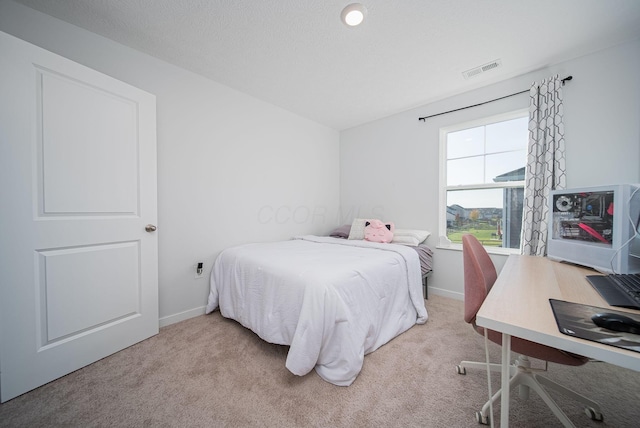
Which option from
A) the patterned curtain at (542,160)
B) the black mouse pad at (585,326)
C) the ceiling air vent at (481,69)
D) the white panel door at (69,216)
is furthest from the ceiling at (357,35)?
the black mouse pad at (585,326)

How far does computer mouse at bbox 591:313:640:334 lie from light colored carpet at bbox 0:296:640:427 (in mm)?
893

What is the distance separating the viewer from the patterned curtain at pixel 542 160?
2072 millimetres

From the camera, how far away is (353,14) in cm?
156

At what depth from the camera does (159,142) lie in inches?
81.6

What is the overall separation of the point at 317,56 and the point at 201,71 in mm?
1210

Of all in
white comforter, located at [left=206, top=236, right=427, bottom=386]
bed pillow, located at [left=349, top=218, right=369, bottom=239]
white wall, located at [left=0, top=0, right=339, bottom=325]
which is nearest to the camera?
white comforter, located at [left=206, top=236, right=427, bottom=386]

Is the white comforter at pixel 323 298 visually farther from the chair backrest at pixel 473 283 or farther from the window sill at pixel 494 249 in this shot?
the window sill at pixel 494 249

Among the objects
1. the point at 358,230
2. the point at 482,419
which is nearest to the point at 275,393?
the point at 482,419

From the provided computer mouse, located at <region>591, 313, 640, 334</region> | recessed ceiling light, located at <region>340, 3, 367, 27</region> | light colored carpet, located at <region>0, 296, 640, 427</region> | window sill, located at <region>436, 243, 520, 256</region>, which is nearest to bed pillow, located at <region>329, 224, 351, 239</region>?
window sill, located at <region>436, 243, 520, 256</region>

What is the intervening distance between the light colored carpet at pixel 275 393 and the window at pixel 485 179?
4.65ft

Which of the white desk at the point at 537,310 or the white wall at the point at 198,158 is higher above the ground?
the white wall at the point at 198,158

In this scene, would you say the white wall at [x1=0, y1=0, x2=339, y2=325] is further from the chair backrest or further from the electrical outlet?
the chair backrest

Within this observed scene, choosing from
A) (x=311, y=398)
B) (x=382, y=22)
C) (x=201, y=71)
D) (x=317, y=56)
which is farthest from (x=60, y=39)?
(x=311, y=398)

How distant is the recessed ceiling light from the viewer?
1.51 meters
